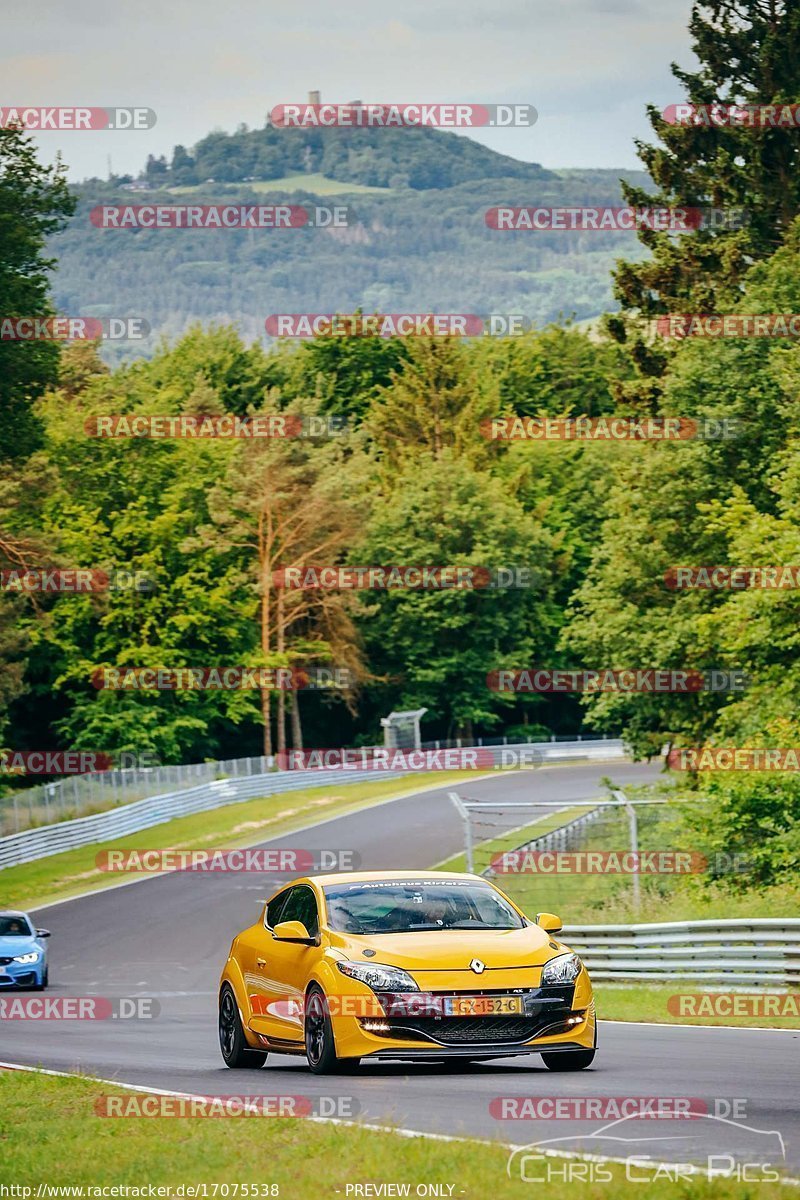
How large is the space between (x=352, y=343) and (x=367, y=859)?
2509 inches

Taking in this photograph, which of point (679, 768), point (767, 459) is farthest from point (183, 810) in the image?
point (767, 459)

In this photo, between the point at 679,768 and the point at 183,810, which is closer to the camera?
the point at 679,768

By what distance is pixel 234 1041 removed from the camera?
47.2ft

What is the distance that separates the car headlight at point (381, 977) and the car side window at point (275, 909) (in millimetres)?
1999

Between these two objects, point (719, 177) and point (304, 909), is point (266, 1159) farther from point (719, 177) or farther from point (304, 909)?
point (719, 177)

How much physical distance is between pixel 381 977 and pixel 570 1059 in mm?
1591

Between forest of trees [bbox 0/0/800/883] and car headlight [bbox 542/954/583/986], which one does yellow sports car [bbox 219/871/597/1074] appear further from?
forest of trees [bbox 0/0/800/883]

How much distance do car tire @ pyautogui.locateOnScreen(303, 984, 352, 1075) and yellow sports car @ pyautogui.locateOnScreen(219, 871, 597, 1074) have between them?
0.01 metres

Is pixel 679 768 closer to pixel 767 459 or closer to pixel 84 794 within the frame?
pixel 767 459

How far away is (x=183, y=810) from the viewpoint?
2461 inches

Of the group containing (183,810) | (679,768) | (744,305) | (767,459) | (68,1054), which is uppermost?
(744,305)

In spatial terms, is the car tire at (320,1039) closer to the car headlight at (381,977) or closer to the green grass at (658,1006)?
the car headlight at (381,977)

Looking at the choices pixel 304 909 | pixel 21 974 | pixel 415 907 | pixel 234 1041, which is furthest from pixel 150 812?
pixel 415 907

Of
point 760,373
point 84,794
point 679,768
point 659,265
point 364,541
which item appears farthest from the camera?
point 364,541
